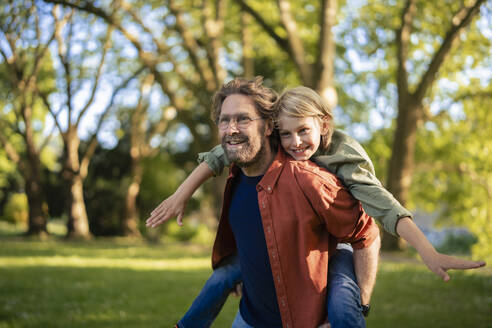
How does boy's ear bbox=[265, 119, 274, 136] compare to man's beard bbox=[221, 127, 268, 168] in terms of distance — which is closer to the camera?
man's beard bbox=[221, 127, 268, 168]

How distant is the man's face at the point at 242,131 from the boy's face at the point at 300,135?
15cm

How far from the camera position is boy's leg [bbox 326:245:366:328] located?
2.74m

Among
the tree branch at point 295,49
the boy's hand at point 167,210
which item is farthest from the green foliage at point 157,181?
the boy's hand at point 167,210

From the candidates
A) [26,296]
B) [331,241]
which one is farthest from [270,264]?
[26,296]

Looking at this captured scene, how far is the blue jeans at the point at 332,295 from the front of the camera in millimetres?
2760

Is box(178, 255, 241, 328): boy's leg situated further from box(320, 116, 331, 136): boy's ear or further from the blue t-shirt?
box(320, 116, 331, 136): boy's ear

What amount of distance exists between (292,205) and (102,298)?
7.00 meters

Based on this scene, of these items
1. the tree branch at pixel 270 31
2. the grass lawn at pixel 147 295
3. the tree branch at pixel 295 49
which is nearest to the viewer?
the grass lawn at pixel 147 295

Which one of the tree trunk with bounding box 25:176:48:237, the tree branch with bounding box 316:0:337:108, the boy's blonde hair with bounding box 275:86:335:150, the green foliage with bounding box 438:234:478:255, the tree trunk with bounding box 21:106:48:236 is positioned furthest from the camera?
the green foliage with bounding box 438:234:478:255

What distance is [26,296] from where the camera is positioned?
9070 millimetres

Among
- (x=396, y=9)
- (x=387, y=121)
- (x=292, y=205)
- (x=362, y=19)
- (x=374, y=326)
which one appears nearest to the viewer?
(x=292, y=205)

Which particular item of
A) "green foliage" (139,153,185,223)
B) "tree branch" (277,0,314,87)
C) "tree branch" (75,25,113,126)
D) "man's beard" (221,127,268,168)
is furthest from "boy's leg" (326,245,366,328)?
"green foliage" (139,153,185,223)

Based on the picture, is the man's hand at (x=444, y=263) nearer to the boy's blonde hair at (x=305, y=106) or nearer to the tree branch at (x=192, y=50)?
the boy's blonde hair at (x=305, y=106)

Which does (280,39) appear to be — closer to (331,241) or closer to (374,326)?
(374,326)
